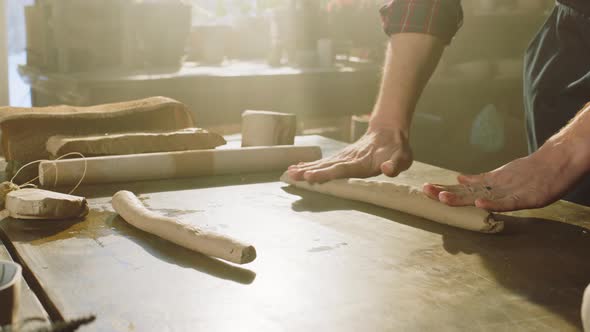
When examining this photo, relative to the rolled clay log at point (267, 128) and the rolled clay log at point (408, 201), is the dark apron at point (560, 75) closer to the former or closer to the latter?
the rolled clay log at point (408, 201)

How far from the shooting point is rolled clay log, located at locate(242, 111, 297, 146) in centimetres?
205

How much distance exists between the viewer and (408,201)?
4.58ft

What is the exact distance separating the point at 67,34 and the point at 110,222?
291 centimetres

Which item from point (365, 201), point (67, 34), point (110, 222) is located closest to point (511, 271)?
point (365, 201)

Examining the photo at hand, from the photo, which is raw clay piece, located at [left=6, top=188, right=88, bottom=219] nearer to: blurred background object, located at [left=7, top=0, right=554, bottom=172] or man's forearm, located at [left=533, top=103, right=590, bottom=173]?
man's forearm, located at [left=533, top=103, right=590, bottom=173]

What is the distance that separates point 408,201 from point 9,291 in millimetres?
892

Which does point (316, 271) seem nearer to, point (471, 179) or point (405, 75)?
point (471, 179)

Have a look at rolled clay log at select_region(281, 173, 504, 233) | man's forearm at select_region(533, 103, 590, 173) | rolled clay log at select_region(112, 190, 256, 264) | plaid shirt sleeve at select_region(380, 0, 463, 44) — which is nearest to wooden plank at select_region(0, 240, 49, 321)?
rolled clay log at select_region(112, 190, 256, 264)

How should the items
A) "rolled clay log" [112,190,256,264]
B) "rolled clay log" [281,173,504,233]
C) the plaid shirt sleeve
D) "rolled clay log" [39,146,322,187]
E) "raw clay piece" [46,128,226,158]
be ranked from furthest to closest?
the plaid shirt sleeve, "raw clay piece" [46,128,226,158], "rolled clay log" [39,146,322,187], "rolled clay log" [281,173,504,233], "rolled clay log" [112,190,256,264]

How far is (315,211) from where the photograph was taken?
1.44 m

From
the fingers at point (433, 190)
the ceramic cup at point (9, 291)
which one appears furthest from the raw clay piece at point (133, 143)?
the ceramic cup at point (9, 291)

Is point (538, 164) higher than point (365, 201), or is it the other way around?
point (538, 164)

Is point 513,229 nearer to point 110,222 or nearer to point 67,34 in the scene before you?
point 110,222

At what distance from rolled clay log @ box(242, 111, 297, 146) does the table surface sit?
0.55m
